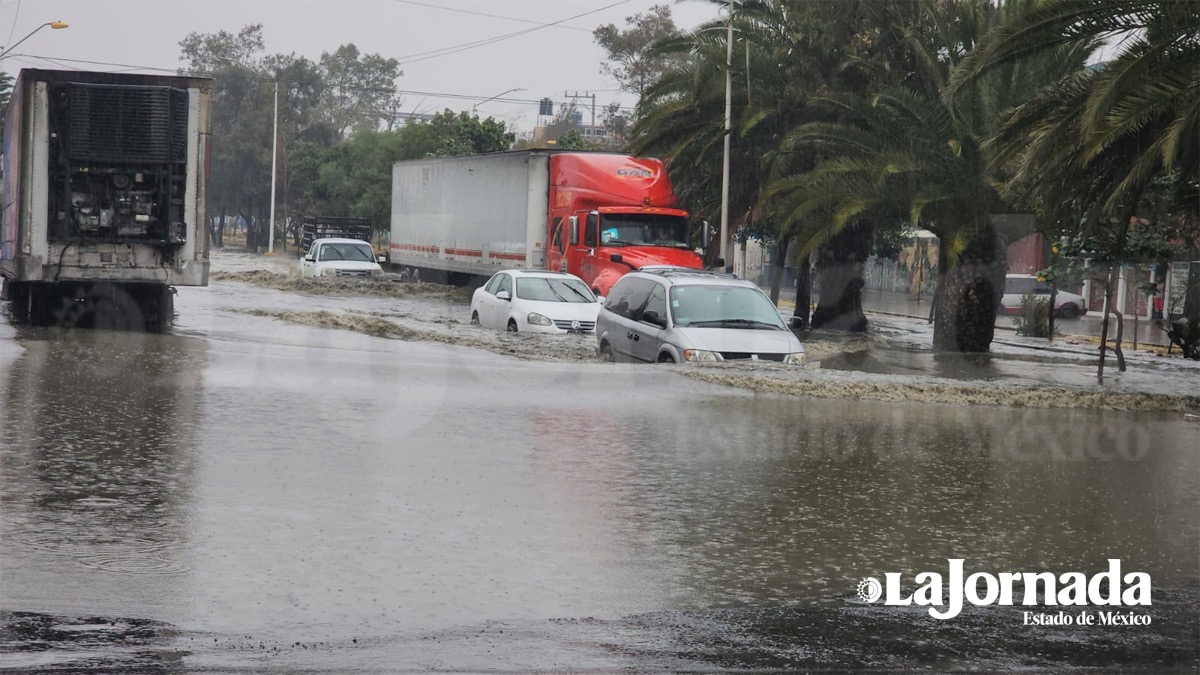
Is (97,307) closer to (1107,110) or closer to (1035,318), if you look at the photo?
(1107,110)

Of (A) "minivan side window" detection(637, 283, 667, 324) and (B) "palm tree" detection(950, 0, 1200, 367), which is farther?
(A) "minivan side window" detection(637, 283, 667, 324)

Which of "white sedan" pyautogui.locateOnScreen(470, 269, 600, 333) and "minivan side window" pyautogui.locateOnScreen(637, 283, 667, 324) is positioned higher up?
"minivan side window" pyautogui.locateOnScreen(637, 283, 667, 324)

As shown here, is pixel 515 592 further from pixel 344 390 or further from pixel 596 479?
pixel 344 390

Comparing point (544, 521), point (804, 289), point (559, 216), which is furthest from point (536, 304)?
point (544, 521)

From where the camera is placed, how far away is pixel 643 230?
30453mm

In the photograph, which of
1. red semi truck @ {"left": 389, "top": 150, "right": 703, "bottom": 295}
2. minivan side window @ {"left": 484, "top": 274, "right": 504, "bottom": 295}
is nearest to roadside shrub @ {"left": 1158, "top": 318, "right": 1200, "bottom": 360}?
red semi truck @ {"left": 389, "top": 150, "right": 703, "bottom": 295}

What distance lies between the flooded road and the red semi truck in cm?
1319

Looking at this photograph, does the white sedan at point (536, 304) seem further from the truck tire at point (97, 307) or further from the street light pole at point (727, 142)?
the street light pole at point (727, 142)

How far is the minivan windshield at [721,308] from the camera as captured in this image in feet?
58.4

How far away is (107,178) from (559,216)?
45.6 feet

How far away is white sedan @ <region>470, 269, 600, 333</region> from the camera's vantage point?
2288 centimetres

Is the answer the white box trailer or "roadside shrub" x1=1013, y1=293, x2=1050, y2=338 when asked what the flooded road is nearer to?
the white box trailer

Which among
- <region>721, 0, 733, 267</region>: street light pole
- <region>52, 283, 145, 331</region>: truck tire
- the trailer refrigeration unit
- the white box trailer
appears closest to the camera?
the trailer refrigeration unit

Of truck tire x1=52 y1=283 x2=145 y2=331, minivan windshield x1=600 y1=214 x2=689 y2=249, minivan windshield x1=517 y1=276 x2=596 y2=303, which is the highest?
minivan windshield x1=600 y1=214 x2=689 y2=249
